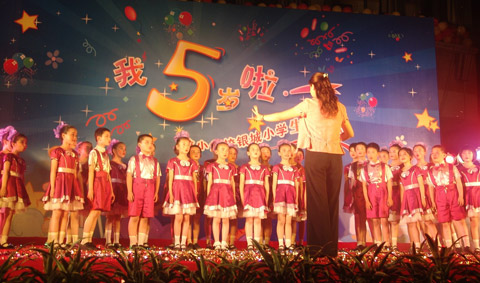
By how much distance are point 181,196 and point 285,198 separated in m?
1.28

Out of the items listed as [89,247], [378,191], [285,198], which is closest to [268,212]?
[285,198]

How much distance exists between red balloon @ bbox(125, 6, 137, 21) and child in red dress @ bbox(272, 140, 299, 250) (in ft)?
10.2

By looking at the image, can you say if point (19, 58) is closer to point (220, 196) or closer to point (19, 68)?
point (19, 68)

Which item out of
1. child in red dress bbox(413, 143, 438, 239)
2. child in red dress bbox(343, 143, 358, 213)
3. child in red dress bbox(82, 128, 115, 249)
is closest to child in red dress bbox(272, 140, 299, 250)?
child in red dress bbox(343, 143, 358, 213)

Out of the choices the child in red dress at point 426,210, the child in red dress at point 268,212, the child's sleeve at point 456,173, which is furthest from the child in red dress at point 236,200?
the child's sleeve at point 456,173

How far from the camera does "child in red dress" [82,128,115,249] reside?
5273 mm

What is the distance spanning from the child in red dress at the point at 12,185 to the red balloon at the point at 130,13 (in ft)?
8.31

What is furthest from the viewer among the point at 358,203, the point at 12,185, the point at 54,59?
the point at 54,59

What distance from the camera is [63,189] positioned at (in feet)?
17.0

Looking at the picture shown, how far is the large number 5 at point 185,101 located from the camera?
698 cm

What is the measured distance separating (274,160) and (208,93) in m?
1.39

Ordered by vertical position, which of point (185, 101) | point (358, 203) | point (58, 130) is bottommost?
point (358, 203)

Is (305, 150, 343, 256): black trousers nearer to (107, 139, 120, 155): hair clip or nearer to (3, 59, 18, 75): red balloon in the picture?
(107, 139, 120, 155): hair clip

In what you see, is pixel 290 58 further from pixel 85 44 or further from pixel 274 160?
pixel 85 44
